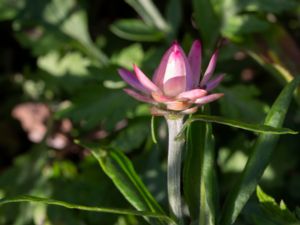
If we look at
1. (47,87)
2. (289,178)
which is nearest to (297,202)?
(289,178)

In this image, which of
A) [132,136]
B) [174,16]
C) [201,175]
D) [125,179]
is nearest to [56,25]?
[174,16]

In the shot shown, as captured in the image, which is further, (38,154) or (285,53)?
(38,154)

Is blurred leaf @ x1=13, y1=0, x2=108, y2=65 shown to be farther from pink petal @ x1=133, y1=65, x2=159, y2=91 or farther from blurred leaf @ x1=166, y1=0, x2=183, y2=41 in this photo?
pink petal @ x1=133, y1=65, x2=159, y2=91

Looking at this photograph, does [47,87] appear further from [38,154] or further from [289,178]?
[289,178]

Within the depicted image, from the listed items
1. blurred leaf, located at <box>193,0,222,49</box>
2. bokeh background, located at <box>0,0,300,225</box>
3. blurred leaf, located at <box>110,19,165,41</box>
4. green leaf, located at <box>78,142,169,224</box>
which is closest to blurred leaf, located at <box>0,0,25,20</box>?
bokeh background, located at <box>0,0,300,225</box>

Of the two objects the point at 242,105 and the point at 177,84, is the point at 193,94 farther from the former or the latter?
the point at 242,105

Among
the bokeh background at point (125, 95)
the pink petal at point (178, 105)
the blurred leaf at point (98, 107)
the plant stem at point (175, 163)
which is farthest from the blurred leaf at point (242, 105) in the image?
the pink petal at point (178, 105)
